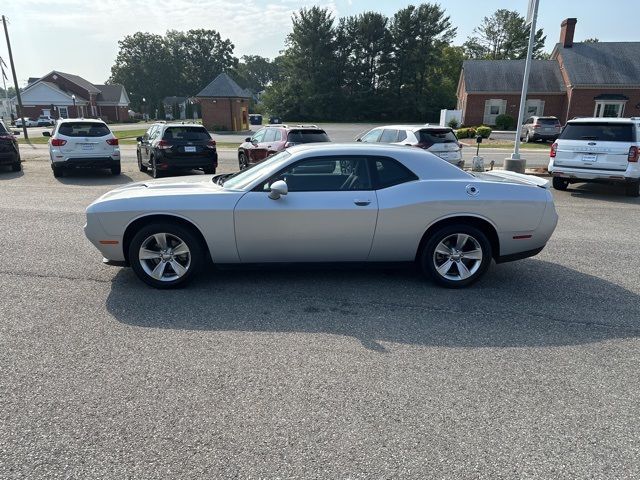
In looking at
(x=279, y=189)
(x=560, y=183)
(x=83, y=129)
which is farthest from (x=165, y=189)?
(x=560, y=183)

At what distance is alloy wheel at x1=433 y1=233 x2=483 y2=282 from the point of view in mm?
4820

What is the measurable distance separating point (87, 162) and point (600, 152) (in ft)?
43.8

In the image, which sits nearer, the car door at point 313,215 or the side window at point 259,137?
the car door at point 313,215

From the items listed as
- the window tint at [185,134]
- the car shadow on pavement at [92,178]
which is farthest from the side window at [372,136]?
the car shadow on pavement at [92,178]

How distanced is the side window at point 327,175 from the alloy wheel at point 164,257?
4.09 ft

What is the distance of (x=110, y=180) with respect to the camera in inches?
504

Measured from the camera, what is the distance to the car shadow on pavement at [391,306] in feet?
12.8

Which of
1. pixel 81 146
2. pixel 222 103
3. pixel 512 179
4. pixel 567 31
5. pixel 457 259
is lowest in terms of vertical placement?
pixel 457 259

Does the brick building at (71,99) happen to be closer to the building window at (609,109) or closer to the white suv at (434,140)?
the building window at (609,109)

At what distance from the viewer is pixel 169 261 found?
471cm

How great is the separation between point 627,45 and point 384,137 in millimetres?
40175

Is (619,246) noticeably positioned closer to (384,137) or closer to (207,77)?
(384,137)

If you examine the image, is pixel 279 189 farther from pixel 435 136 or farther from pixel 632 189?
pixel 632 189

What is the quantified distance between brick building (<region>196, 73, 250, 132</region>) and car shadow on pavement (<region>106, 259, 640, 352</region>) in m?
35.5
